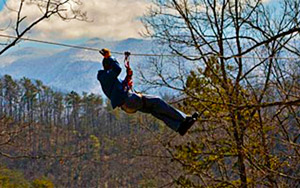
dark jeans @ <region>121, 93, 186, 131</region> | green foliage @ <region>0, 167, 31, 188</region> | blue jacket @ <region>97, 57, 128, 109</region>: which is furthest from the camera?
green foliage @ <region>0, 167, 31, 188</region>

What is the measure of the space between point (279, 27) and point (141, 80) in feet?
10.8

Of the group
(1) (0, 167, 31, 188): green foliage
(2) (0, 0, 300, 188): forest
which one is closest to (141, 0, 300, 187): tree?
(2) (0, 0, 300, 188): forest

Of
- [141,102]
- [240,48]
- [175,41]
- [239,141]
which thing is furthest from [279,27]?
[141,102]

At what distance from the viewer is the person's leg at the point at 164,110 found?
4.91 meters

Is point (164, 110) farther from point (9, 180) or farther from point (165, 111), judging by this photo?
point (9, 180)

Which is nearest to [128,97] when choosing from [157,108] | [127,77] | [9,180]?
[127,77]

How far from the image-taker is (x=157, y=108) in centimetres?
493

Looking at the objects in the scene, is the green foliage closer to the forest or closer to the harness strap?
the forest

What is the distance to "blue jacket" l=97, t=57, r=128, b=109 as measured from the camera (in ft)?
15.3

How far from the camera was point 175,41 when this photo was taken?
9.51m

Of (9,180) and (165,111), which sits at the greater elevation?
(165,111)

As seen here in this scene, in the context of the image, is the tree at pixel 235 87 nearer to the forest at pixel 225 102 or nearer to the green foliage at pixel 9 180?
the forest at pixel 225 102

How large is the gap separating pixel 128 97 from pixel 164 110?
469 millimetres

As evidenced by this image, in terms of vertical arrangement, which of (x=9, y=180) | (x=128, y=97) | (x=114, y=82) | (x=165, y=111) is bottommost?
(x=9, y=180)
